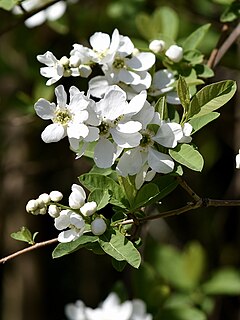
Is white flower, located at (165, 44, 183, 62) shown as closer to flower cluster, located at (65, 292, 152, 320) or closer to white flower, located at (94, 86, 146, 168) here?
white flower, located at (94, 86, 146, 168)

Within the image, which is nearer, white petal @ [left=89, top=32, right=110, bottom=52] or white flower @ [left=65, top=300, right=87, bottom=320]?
white petal @ [left=89, top=32, right=110, bottom=52]

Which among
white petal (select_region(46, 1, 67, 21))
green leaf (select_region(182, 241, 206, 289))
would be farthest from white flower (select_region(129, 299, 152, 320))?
white petal (select_region(46, 1, 67, 21))

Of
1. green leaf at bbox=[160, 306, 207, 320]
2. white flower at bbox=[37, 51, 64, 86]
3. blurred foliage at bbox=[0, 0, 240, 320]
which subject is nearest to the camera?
white flower at bbox=[37, 51, 64, 86]

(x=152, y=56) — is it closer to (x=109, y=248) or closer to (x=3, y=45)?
(x=109, y=248)

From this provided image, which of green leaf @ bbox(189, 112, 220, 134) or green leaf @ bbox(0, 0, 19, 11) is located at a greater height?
green leaf @ bbox(0, 0, 19, 11)

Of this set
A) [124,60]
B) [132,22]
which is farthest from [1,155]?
[124,60]

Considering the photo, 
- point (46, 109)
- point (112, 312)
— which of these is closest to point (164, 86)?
point (46, 109)

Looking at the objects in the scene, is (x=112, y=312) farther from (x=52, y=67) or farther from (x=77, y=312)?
(x=52, y=67)
